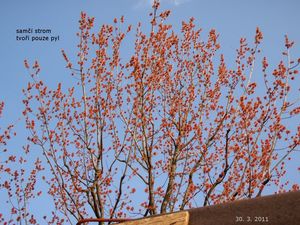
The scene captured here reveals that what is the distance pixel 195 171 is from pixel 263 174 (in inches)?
73.3

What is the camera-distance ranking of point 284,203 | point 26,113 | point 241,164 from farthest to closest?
point 26,113
point 241,164
point 284,203

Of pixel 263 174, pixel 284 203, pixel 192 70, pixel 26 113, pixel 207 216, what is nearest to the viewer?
pixel 284 203

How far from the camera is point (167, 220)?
218 cm

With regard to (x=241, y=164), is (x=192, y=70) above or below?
above

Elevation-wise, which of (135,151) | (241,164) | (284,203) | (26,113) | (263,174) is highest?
(26,113)

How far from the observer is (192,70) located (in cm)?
1101

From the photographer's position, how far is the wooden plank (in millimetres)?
2127

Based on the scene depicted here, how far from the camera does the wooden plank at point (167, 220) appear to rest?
6.98ft

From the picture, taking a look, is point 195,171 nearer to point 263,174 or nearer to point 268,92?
point 263,174

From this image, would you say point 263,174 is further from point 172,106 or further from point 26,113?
point 26,113

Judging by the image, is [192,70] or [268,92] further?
[192,70]

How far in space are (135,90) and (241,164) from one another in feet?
13.3


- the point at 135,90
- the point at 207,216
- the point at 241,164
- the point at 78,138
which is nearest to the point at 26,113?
the point at 78,138

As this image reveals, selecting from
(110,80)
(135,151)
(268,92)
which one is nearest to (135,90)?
(110,80)
